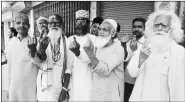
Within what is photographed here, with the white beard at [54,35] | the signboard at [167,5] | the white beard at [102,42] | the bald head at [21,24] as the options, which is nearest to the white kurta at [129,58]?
the white beard at [102,42]

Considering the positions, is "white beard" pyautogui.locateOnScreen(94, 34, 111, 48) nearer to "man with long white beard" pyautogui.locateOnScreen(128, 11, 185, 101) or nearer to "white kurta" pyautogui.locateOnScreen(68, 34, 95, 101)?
"white kurta" pyautogui.locateOnScreen(68, 34, 95, 101)

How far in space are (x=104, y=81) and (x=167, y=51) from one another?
872 mm

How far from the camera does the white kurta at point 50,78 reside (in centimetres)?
331

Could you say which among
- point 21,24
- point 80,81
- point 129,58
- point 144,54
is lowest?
point 80,81

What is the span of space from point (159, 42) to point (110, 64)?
675 mm

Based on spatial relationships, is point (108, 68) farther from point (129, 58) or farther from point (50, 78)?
point (50, 78)

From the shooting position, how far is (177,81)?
8.02 feet

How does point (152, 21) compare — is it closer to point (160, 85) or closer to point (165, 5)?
point (160, 85)

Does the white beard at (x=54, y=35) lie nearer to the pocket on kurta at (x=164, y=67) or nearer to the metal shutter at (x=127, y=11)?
the pocket on kurta at (x=164, y=67)

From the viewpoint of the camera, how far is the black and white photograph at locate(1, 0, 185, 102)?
254cm

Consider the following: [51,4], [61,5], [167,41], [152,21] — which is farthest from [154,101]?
[51,4]

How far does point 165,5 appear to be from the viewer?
17.3 ft

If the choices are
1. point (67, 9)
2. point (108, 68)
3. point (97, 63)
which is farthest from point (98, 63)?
point (67, 9)

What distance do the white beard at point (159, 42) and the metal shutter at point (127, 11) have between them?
341 cm
